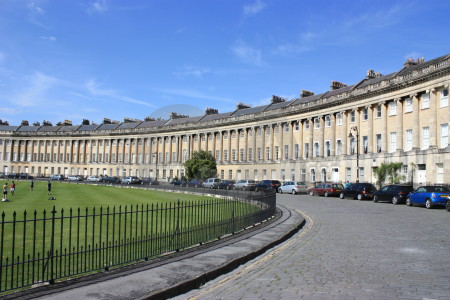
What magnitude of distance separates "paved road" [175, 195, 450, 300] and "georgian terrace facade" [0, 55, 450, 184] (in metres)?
32.3

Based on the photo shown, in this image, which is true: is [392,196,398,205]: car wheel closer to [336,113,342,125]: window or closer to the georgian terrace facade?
the georgian terrace facade

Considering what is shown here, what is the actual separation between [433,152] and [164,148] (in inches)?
2820

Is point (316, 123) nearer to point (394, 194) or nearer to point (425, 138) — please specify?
point (425, 138)

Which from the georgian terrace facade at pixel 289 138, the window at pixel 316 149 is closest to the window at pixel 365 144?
the georgian terrace facade at pixel 289 138

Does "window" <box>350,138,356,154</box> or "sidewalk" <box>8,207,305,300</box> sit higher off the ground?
"window" <box>350,138,356,154</box>

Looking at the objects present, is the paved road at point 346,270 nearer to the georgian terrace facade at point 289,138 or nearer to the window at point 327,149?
the georgian terrace facade at point 289,138

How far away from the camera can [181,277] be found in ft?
28.1

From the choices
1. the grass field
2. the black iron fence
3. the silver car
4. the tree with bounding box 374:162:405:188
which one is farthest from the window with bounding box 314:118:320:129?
the black iron fence

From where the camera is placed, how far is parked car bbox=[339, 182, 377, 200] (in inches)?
1578

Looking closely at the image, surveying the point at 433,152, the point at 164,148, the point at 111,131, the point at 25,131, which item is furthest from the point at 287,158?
the point at 25,131

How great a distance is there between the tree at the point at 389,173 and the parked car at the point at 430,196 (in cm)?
1664

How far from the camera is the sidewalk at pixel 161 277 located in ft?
24.0

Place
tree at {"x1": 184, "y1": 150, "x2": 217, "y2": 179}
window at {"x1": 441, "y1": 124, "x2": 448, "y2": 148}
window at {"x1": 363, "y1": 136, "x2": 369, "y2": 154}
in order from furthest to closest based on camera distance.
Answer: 1. tree at {"x1": 184, "y1": 150, "x2": 217, "y2": 179}
2. window at {"x1": 363, "y1": 136, "x2": 369, "y2": 154}
3. window at {"x1": 441, "y1": 124, "x2": 448, "y2": 148}

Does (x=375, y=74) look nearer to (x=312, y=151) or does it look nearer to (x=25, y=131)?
(x=312, y=151)
